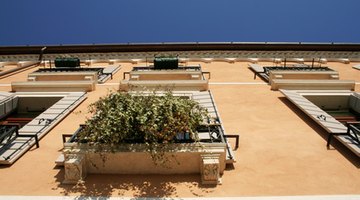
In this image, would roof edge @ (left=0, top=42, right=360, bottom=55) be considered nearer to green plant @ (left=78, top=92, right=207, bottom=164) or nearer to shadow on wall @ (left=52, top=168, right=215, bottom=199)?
green plant @ (left=78, top=92, right=207, bottom=164)

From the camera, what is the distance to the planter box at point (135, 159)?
710 cm

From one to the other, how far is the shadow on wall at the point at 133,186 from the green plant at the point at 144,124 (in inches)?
22.3

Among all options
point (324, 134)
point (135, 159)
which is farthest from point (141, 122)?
point (324, 134)

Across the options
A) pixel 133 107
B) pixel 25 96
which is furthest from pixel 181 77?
pixel 133 107

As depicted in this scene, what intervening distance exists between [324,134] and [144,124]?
6489mm

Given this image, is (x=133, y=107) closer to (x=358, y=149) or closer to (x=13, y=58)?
(x=358, y=149)

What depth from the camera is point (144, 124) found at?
7.06 meters

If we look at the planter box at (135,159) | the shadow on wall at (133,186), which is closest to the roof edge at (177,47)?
the planter box at (135,159)

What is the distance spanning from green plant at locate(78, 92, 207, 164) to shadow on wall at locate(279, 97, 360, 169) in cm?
457

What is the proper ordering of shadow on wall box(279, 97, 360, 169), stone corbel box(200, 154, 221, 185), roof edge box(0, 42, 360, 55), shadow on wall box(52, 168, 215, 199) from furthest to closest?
roof edge box(0, 42, 360, 55), shadow on wall box(279, 97, 360, 169), stone corbel box(200, 154, 221, 185), shadow on wall box(52, 168, 215, 199)

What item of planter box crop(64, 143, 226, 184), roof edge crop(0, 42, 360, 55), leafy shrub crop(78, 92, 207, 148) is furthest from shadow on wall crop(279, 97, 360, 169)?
roof edge crop(0, 42, 360, 55)

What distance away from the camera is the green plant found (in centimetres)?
706

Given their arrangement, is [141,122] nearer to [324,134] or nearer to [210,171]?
[210,171]

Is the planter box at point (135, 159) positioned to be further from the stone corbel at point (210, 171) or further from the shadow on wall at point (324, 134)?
the shadow on wall at point (324, 134)
